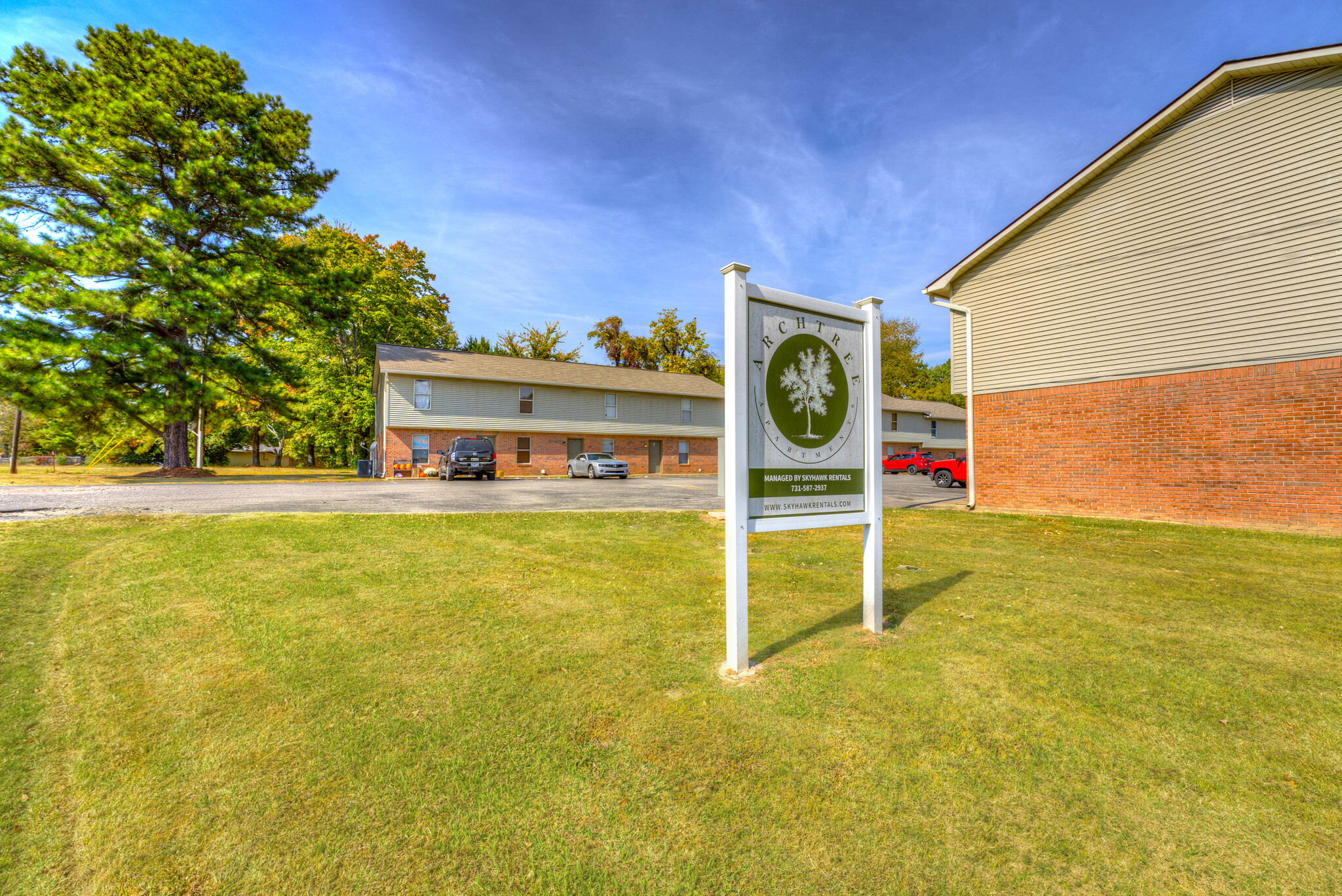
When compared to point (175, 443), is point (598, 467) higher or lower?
lower

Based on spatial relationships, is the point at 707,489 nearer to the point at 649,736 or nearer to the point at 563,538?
the point at 563,538

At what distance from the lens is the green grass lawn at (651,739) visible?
6.91ft

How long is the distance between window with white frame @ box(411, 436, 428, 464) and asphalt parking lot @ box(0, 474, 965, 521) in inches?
340

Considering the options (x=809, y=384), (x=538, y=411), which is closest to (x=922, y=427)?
(x=538, y=411)

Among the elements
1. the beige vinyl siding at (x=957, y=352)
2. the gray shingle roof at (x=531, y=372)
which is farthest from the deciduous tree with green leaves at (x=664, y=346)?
the beige vinyl siding at (x=957, y=352)

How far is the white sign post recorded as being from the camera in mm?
3922

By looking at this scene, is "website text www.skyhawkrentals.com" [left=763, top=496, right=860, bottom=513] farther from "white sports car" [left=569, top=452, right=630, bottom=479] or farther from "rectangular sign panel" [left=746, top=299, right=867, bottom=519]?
"white sports car" [left=569, top=452, right=630, bottom=479]

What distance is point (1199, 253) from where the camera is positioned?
1131cm

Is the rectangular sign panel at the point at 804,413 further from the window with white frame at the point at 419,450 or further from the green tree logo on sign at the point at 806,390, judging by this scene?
the window with white frame at the point at 419,450

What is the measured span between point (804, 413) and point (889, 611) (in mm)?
2267

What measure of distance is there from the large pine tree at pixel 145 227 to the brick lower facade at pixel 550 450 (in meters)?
6.68

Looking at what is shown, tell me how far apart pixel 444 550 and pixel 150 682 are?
4055mm

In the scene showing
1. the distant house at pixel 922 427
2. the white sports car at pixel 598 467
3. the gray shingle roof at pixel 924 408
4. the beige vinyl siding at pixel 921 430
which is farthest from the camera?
the beige vinyl siding at pixel 921 430

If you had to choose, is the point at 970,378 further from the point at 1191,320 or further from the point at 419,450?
the point at 419,450
